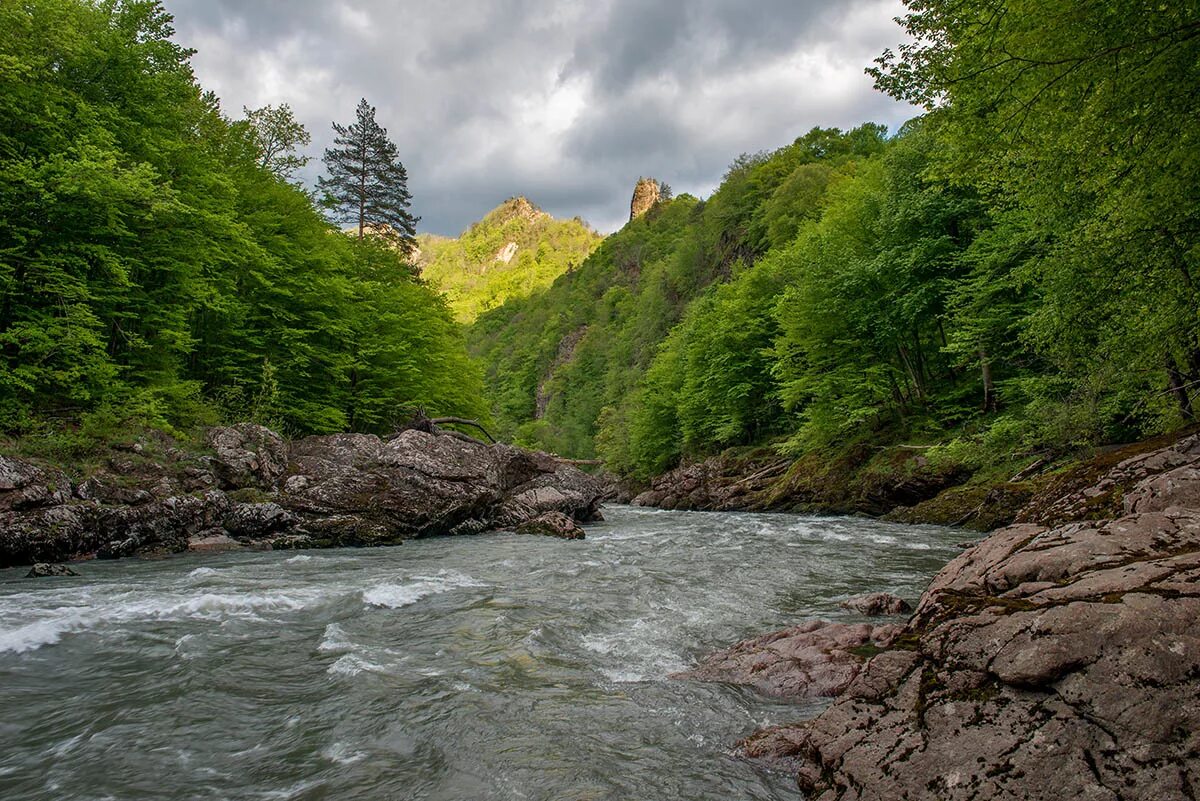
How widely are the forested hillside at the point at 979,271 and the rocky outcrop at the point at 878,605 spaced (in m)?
4.85

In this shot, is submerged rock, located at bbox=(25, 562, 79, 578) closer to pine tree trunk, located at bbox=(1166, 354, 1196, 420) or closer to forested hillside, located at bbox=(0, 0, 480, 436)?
forested hillside, located at bbox=(0, 0, 480, 436)

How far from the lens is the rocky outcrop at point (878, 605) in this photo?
786 cm

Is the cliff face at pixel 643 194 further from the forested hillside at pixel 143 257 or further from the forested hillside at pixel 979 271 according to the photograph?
the forested hillside at pixel 143 257

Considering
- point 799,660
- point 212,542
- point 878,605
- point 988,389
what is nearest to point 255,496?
point 212,542

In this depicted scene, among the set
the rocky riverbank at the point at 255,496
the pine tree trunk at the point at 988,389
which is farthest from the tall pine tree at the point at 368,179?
the pine tree trunk at the point at 988,389

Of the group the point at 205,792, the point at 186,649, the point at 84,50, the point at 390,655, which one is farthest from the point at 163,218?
the point at 205,792

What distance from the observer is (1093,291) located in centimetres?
964

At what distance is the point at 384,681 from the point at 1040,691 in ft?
16.9

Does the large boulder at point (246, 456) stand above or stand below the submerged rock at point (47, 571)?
above

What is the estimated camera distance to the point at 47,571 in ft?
30.9

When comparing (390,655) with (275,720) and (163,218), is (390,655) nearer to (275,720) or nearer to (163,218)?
(275,720)

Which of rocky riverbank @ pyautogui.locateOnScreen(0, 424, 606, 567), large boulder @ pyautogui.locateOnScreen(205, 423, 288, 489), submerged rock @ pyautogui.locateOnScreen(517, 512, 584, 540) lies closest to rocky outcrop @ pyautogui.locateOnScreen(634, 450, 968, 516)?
rocky riverbank @ pyautogui.locateOnScreen(0, 424, 606, 567)

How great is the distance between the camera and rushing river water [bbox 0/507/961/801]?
3.91m

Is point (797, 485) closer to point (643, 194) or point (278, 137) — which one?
point (278, 137)
